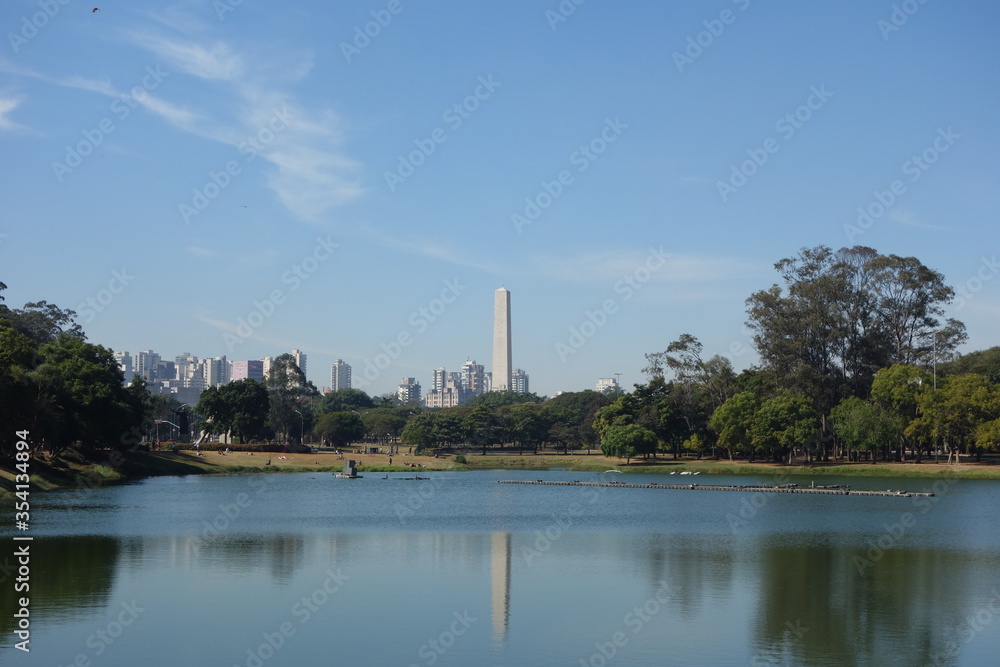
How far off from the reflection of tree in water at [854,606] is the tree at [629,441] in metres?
62.0

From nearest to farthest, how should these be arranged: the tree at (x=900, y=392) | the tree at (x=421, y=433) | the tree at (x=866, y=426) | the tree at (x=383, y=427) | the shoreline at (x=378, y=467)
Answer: the shoreline at (x=378, y=467), the tree at (x=866, y=426), the tree at (x=900, y=392), the tree at (x=421, y=433), the tree at (x=383, y=427)

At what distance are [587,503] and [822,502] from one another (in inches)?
580

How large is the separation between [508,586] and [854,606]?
10129mm

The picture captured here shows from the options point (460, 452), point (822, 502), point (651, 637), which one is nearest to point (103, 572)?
point (651, 637)

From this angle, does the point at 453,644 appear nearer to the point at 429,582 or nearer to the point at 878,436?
the point at 429,582

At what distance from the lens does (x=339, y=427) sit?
149 m

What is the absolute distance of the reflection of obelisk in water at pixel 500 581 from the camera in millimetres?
24047

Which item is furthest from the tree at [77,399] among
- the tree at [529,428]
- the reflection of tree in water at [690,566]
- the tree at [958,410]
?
the tree at [529,428]

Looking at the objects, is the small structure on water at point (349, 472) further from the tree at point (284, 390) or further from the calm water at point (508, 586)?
the tree at point (284, 390)

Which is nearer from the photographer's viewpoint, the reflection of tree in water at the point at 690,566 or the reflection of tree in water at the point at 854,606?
the reflection of tree in water at the point at 854,606

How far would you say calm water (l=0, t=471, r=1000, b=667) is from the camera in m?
21.5

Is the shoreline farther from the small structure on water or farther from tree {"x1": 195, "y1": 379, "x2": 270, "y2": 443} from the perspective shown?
tree {"x1": 195, "y1": 379, "x2": 270, "y2": 443}

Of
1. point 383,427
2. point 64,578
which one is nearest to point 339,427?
point 383,427

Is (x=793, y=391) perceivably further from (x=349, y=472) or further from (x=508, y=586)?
(x=508, y=586)
